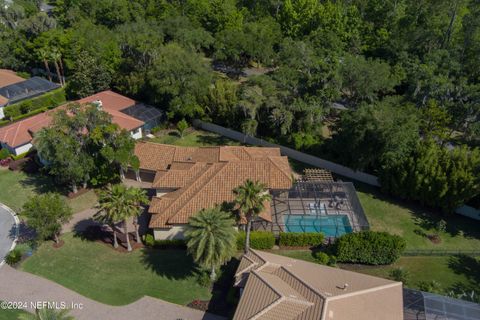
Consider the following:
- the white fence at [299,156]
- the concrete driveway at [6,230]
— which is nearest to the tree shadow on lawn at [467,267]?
the white fence at [299,156]

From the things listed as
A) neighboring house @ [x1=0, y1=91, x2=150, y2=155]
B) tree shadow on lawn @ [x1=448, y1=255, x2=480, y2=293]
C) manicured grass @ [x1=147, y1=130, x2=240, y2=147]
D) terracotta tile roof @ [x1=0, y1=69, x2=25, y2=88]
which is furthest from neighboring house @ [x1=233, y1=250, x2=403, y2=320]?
terracotta tile roof @ [x1=0, y1=69, x2=25, y2=88]

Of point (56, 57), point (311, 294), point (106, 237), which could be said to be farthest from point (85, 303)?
point (56, 57)

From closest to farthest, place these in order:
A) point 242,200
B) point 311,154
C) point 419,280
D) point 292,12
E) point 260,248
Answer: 1. point 242,200
2. point 419,280
3. point 260,248
4. point 311,154
5. point 292,12

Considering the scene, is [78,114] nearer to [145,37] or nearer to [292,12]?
[145,37]

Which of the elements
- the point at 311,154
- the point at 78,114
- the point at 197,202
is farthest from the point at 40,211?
the point at 311,154

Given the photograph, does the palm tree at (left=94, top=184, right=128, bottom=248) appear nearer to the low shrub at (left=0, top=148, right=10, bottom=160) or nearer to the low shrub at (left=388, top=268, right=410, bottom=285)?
the low shrub at (left=388, top=268, right=410, bottom=285)

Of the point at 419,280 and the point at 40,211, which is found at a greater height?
the point at 40,211

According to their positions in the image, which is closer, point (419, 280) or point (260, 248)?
point (419, 280)

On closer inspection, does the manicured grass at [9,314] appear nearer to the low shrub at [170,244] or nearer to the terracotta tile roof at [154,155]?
the low shrub at [170,244]
